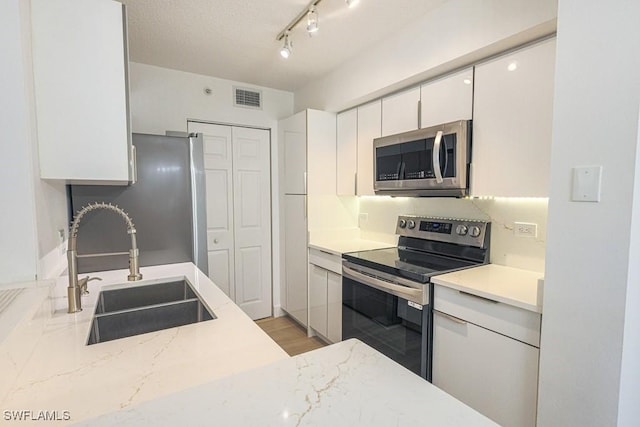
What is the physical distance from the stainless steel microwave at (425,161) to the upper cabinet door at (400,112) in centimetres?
9

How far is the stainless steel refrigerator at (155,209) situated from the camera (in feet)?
6.79

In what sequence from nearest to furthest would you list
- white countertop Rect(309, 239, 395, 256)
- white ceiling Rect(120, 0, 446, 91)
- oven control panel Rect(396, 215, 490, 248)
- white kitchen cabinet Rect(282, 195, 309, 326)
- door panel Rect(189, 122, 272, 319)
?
white ceiling Rect(120, 0, 446, 91), oven control panel Rect(396, 215, 490, 248), white countertop Rect(309, 239, 395, 256), white kitchen cabinet Rect(282, 195, 309, 326), door panel Rect(189, 122, 272, 319)

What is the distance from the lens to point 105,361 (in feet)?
2.98

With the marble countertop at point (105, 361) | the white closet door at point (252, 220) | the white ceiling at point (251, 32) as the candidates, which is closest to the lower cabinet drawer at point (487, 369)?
the marble countertop at point (105, 361)

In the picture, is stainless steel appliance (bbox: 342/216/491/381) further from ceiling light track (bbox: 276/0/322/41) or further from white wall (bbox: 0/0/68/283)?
white wall (bbox: 0/0/68/283)

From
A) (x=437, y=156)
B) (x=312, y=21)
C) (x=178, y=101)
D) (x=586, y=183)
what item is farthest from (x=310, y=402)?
(x=178, y=101)

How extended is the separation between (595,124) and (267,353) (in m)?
1.32

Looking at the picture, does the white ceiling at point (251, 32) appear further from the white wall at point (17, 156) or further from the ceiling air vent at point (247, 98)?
the white wall at point (17, 156)

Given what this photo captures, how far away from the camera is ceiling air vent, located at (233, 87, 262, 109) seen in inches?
128

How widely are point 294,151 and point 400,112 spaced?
1.20 meters

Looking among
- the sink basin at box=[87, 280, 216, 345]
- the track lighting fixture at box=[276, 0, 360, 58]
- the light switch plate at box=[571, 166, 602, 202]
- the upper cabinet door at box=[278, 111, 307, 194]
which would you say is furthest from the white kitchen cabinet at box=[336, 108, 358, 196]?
the light switch plate at box=[571, 166, 602, 202]

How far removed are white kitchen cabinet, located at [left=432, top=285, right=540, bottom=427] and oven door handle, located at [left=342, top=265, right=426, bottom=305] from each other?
97mm

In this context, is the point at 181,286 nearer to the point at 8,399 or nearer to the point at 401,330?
the point at 8,399

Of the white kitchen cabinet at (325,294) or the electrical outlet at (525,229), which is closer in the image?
the electrical outlet at (525,229)
